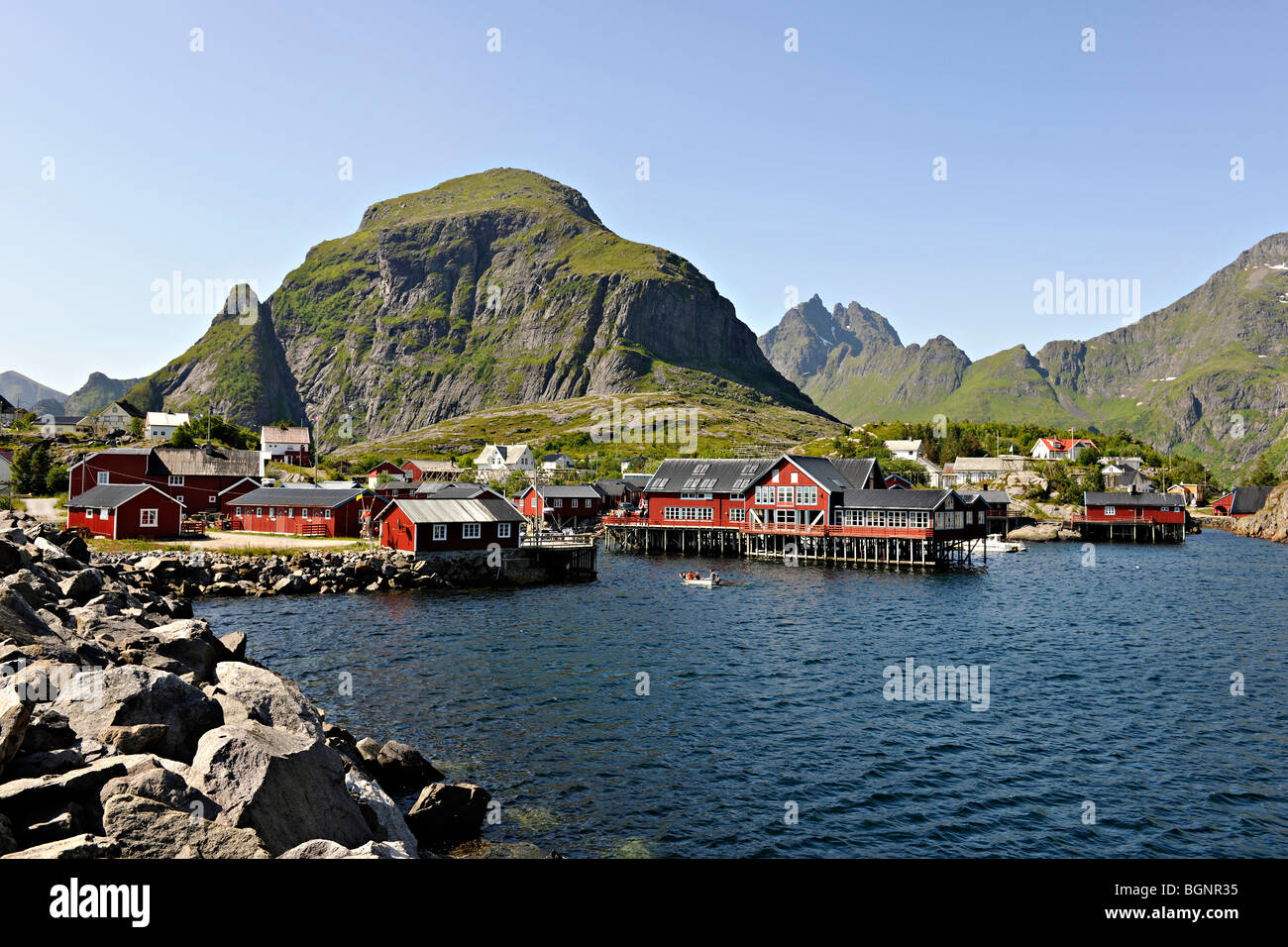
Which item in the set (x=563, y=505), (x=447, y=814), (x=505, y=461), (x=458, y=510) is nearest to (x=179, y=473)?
(x=458, y=510)

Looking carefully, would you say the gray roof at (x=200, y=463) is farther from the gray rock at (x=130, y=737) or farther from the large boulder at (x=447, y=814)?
the gray rock at (x=130, y=737)

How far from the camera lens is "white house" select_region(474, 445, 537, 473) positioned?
626 feet

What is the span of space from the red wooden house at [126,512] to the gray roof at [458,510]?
20784 millimetres

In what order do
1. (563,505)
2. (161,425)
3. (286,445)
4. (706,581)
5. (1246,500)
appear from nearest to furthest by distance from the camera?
(706,581) → (563,505) → (286,445) → (161,425) → (1246,500)

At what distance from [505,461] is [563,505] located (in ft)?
242

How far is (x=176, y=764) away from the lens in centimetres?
1576

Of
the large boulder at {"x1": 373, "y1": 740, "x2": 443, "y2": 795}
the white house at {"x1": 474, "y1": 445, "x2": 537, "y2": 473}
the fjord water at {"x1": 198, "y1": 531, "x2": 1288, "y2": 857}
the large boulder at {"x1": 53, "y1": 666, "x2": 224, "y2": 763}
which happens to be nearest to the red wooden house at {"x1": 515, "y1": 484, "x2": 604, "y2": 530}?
the fjord water at {"x1": 198, "y1": 531, "x2": 1288, "y2": 857}

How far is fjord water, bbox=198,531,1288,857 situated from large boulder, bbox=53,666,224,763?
812cm

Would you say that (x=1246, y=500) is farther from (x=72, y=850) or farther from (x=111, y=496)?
(x=72, y=850)

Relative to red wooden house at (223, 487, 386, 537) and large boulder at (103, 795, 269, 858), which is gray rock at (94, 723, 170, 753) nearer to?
large boulder at (103, 795, 269, 858)

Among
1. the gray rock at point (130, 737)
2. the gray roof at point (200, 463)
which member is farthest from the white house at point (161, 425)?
the gray rock at point (130, 737)
